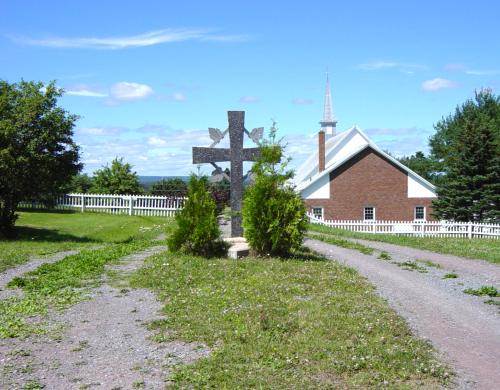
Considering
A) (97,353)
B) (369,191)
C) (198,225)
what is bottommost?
(97,353)

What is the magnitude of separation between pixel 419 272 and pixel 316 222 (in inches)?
702

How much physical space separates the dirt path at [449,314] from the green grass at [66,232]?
769 cm

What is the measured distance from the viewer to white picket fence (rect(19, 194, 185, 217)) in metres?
32.4

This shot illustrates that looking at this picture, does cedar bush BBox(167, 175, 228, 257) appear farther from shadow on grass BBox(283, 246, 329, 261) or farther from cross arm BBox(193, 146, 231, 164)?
cross arm BBox(193, 146, 231, 164)

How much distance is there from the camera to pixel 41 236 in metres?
20.7

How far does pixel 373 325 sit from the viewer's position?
7555mm

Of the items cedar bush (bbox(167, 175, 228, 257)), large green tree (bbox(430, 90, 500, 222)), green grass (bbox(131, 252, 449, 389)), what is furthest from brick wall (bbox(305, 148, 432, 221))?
green grass (bbox(131, 252, 449, 389))

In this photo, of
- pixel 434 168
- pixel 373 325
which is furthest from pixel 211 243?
pixel 434 168

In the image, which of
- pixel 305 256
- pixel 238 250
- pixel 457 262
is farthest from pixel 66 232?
pixel 457 262

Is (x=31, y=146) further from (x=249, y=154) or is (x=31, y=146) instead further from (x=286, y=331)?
(x=286, y=331)

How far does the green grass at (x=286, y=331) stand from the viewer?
5.88m

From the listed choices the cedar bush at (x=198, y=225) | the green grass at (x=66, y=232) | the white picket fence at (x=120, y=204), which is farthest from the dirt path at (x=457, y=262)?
the white picket fence at (x=120, y=204)

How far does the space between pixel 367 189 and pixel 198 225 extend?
2921 cm

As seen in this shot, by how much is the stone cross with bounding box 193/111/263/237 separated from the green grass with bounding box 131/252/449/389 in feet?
13.9
